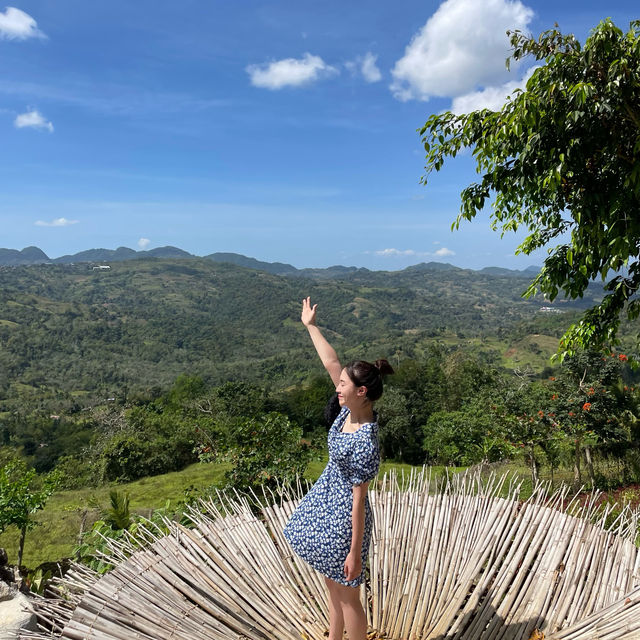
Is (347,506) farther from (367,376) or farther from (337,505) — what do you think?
(367,376)

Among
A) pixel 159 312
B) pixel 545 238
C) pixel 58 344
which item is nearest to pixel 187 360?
pixel 58 344

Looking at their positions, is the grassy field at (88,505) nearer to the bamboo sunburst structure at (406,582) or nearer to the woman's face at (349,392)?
the bamboo sunburst structure at (406,582)

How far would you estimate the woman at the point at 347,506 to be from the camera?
Answer: 206 cm

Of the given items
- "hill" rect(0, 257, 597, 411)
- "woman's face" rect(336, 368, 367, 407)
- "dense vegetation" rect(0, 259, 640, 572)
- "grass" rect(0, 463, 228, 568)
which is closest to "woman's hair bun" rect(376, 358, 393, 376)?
"woman's face" rect(336, 368, 367, 407)

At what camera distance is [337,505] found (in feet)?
7.05

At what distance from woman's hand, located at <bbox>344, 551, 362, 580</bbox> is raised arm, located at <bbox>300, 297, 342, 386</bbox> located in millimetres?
736

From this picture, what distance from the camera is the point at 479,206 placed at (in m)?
4.20

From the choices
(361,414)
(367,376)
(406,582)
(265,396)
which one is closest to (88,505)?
(406,582)

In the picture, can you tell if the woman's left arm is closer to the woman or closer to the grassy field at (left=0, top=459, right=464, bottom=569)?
the woman

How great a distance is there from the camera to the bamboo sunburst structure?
6.76ft

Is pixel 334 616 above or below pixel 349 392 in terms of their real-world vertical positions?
below

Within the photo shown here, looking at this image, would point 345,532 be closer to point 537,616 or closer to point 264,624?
point 264,624

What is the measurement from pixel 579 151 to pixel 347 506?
2743mm

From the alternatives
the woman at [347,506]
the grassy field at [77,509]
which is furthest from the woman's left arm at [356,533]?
the grassy field at [77,509]
